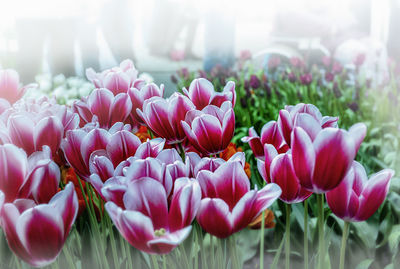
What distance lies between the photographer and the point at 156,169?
294 mm

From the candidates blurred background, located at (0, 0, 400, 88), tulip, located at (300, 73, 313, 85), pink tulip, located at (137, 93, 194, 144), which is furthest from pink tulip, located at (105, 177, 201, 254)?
tulip, located at (300, 73, 313, 85)

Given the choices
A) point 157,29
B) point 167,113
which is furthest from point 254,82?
point 167,113

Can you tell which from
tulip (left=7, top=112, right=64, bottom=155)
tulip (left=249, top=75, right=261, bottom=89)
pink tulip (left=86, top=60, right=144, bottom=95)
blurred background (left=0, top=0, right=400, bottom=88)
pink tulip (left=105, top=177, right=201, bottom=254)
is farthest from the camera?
tulip (left=249, top=75, right=261, bottom=89)

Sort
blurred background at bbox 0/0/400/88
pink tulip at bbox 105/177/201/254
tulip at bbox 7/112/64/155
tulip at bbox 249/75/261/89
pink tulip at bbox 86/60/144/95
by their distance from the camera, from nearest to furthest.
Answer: pink tulip at bbox 105/177/201/254, tulip at bbox 7/112/64/155, pink tulip at bbox 86/60/144/95, blurred background at bbox 0/0/400/88, tulip at bbox 249/75/261/89

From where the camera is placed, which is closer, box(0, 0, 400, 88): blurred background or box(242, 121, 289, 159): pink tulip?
box(242, 121, 289, 159): pink tulip

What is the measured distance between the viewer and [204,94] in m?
0.45

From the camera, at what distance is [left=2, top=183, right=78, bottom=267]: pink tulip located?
27 centimetres

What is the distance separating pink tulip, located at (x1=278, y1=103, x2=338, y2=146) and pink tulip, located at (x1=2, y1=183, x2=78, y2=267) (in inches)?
6.5

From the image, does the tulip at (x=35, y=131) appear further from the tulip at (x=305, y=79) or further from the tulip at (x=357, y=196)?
the tulip at (x=305, y=79)

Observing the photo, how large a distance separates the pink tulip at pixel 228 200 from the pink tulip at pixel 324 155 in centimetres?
2

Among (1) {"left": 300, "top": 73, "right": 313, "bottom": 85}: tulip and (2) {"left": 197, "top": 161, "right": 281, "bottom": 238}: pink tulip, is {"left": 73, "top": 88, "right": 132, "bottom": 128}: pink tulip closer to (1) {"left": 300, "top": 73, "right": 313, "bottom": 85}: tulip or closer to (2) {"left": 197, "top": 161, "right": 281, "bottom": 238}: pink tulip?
(2) {"left": 197, "top": 161, "right": 281, "bottom": 238}: pink tulip

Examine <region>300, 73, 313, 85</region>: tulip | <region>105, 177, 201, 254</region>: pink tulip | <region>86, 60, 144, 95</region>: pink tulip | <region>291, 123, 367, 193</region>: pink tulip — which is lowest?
<region>300, 73, 313, 85</region>: tulip

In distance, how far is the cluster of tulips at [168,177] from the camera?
28 centimetres

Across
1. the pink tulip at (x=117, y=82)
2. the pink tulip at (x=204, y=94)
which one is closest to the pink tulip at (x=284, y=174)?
the pink tulip at (x=204, y=94)
